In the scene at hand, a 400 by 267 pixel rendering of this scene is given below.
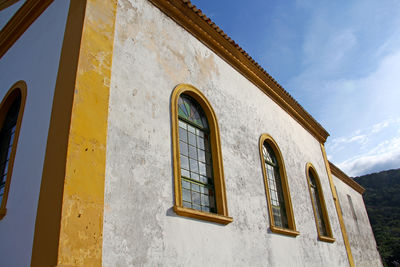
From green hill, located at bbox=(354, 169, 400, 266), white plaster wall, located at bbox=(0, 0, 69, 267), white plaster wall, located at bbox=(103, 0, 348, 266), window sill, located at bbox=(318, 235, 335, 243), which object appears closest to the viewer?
white plaster wall, located at bbox=(0, 0, 69, 267)

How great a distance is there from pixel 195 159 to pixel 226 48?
3134 millimetres

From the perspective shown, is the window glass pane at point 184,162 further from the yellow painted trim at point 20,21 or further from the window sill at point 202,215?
the yellow painted trim at point 20,21

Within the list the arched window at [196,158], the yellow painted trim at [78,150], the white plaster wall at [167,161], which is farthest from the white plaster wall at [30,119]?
the arched window at [196,158]

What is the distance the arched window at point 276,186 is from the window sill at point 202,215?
1848mm

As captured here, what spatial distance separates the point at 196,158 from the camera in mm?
5641

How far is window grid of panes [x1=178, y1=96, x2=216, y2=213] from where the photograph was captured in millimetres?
5223

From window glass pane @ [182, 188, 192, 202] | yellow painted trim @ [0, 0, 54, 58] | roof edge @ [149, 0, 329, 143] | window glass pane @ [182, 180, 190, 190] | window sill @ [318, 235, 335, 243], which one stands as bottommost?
window sill @ [318, 235, 335, 243]

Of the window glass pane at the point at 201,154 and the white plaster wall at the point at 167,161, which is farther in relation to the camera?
the window glass pane at the point at 201,154

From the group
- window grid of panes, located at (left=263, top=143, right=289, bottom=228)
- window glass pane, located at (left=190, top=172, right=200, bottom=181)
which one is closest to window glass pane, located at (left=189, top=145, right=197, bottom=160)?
window glass pane, located at (left=190, top=172, right=200, bottom=181)

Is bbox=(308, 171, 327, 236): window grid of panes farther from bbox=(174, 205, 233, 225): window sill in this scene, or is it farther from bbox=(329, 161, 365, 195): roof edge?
bbox=(174, 205, 233, 225): window sill

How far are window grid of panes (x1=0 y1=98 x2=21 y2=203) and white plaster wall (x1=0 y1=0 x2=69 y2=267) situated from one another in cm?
39

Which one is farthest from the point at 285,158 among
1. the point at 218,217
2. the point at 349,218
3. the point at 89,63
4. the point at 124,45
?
the point at 349,218

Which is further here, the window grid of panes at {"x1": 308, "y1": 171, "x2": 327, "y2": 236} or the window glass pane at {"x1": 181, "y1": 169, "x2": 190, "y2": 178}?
→ the window grid of panes at {"x1": 308, "y1": 171, "x2": 327, "y2": 236}

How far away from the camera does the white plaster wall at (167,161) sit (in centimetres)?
399
